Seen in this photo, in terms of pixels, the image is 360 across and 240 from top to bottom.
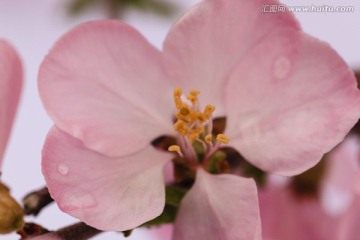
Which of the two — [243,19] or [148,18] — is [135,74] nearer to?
[243,19]

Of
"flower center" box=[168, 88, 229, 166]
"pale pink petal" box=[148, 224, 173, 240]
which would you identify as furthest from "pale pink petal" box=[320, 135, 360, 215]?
"flower center" box=[168, 88, 229, 166]

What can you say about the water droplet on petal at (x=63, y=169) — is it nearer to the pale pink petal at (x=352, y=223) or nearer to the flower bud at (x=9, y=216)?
the flower bud at (x=9, y=216)

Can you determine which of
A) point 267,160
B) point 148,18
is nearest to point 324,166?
point 267,160

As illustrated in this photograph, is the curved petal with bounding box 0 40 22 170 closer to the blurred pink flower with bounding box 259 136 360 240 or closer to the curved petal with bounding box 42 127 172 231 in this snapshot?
the curved petal with bounding box 42 127 172 231

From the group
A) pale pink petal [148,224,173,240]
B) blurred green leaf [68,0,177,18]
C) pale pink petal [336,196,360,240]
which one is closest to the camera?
pale pink petal [336,196,360,240]

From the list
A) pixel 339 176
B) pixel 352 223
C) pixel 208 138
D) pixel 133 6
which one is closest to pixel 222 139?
pixel 208 138

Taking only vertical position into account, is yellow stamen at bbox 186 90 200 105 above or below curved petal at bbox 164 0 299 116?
below

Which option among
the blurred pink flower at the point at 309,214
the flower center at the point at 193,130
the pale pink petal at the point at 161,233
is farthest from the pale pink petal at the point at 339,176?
the flower center at the point at 193,130
